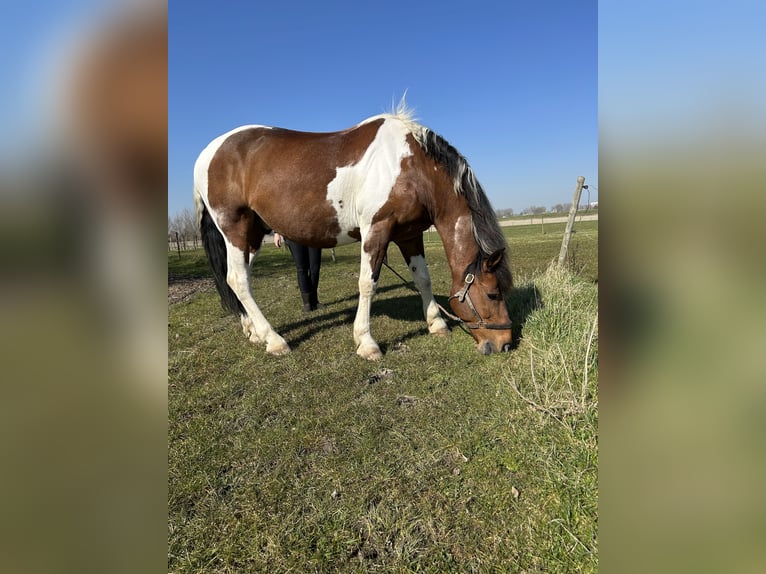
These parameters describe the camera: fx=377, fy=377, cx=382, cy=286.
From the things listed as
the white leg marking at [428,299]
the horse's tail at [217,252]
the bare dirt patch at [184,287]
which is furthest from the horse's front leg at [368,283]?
the bare dirt patch at [184,287]

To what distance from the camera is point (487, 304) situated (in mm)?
4223

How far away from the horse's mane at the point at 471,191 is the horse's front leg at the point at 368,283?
3.31ft

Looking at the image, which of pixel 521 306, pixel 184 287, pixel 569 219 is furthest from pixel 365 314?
pixel 184 287

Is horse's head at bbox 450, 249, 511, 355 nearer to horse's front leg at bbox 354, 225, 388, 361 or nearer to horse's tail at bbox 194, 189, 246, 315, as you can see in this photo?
horse's front leg at bbox 354, 225, 388, 361

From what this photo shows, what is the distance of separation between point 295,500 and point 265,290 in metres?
7.77

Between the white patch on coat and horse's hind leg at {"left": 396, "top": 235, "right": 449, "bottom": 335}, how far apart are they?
1.02m

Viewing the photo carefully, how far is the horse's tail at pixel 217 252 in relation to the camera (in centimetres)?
514

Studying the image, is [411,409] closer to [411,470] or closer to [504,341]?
[411,470]
